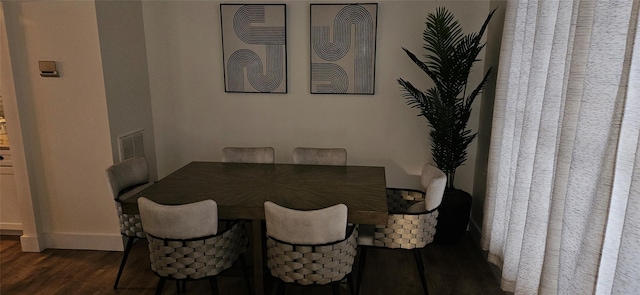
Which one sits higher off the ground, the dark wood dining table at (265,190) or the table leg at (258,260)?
the dark wood dining table at (265,190)

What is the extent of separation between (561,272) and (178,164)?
3575mm

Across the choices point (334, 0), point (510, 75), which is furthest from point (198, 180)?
point (510, 75)

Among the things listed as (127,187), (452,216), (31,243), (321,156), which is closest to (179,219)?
(127,187)

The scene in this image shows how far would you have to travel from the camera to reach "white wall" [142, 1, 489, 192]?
12.1 feet

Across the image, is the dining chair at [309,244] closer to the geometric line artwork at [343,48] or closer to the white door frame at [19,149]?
the geometric line artwork at [343,48]

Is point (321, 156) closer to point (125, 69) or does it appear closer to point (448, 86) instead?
point (448, 86)

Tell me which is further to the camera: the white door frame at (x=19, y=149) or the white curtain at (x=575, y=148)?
the white door frame at (x=19, y=149)

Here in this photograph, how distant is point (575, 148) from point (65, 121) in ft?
11.7

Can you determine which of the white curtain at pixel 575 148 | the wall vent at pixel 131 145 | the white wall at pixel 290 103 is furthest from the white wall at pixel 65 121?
the white curtain at pixel 575 148

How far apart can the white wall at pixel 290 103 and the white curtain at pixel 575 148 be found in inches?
49.5

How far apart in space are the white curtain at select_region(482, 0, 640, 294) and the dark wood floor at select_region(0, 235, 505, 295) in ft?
1.99

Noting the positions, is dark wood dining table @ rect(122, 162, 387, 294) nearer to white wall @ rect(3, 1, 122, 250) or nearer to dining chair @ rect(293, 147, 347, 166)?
dining chair @ rect(293, 147, 347, 166)

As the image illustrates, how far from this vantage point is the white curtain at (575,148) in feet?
4.27

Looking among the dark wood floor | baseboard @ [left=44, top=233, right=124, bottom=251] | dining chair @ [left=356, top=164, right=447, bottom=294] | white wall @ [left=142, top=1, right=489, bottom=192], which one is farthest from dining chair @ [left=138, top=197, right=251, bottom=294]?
white wall @ [left=142, top=1, right=489, bottom=192]
